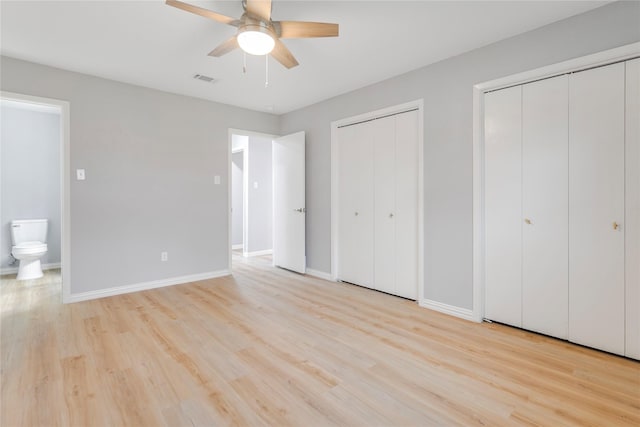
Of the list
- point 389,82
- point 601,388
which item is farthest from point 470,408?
point 389,82

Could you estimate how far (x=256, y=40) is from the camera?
205 cm

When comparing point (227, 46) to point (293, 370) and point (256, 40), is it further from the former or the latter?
point (293, 370)

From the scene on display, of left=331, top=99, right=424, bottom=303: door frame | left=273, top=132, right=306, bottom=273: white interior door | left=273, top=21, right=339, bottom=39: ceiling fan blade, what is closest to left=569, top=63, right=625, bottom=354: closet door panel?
left=331, top=99, right=424, bottom=303: door frame

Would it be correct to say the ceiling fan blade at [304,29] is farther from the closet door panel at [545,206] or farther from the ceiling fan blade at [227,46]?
the closet door panel at [545,206]

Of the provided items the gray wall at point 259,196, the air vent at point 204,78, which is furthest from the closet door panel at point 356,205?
the gray wall at point 259,196

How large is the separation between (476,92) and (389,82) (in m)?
1.03

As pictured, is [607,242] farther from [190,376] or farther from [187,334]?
[187,334]

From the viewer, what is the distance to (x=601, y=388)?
5.96 ft

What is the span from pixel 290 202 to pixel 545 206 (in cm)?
323

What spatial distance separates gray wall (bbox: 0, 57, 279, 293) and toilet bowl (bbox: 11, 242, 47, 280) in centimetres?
141

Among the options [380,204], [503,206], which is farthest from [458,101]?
[380,204]

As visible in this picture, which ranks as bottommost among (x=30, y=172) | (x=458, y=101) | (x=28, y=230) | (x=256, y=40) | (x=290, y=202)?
(x=28, y=230)

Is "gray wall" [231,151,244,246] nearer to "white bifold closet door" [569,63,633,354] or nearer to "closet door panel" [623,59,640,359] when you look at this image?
"white bifold closet door" [569,63,633,354]

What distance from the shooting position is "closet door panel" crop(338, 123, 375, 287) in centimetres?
383
